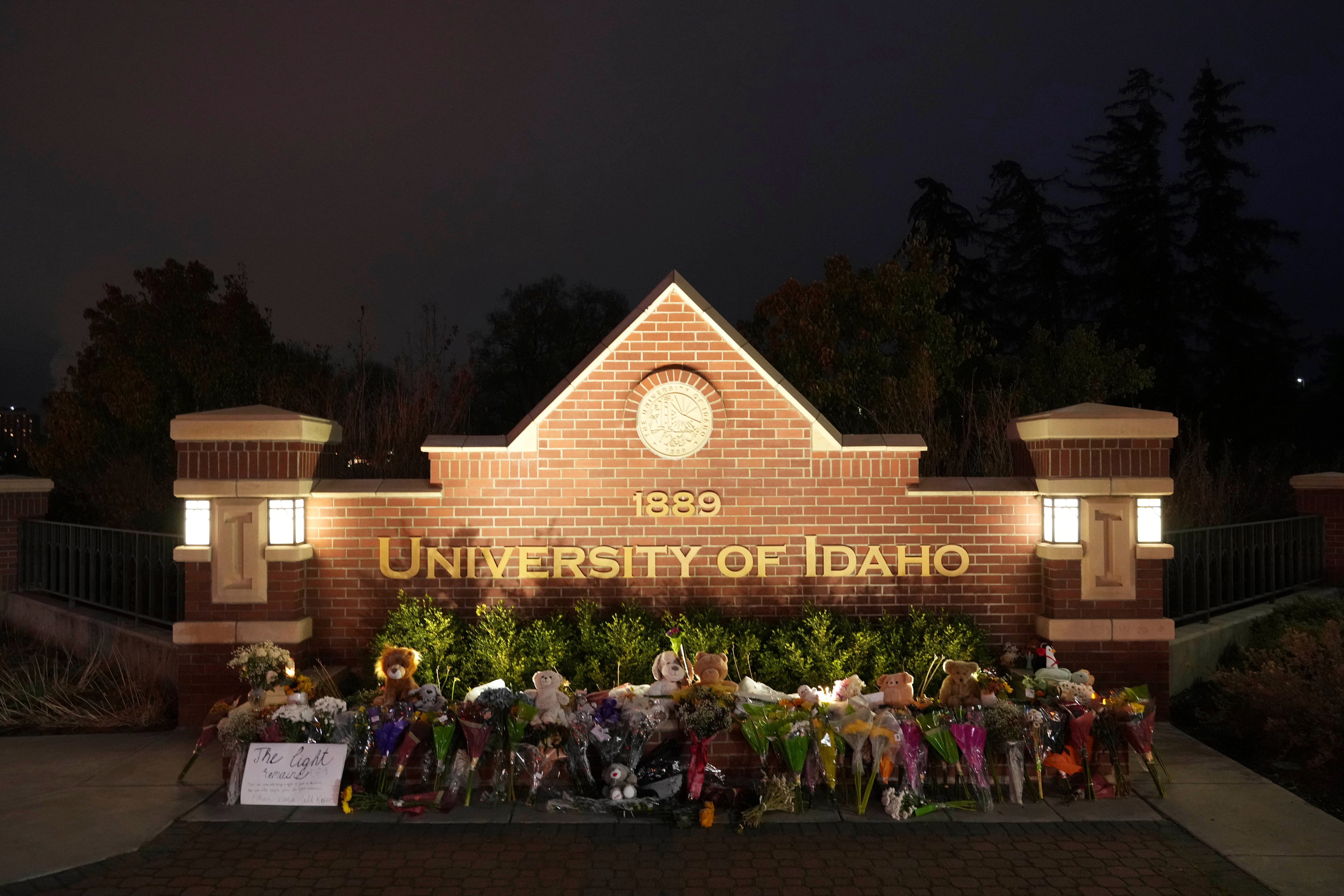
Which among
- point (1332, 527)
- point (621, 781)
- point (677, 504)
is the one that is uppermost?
point (677, 504)

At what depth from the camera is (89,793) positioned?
6.45 metres

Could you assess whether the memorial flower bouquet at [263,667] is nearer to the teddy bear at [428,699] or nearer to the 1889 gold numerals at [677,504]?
the teddy bear at [428,699]

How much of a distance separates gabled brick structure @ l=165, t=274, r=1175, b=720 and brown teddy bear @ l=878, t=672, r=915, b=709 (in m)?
1.64

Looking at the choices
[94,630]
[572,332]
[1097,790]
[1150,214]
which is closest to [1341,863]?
[1097,790]

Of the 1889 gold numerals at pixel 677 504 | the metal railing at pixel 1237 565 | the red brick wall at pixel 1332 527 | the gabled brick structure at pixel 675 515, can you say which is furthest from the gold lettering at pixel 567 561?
the red brick wall at pixel 1332 527

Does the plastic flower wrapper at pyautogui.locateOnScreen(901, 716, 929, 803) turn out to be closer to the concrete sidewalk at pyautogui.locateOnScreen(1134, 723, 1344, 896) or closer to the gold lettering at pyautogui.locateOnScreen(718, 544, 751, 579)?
the concrete sidewalk at pyautogui.locateOnScreen(1134, 723, 1344, 896)

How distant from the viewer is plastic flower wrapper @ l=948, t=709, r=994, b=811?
620 cm

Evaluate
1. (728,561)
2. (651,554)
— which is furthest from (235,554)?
(728,561)

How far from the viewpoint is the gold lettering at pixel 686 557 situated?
820cm

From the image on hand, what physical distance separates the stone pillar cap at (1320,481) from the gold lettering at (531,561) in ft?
31.9

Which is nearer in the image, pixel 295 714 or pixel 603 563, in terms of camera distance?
pixel 295 714

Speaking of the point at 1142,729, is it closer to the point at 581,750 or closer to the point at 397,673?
the point at 581,750

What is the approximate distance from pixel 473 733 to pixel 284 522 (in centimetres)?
288

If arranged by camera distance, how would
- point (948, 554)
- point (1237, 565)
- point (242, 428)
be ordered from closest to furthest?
point (242, 428)
point (948, 554)
point (1237, 565)
